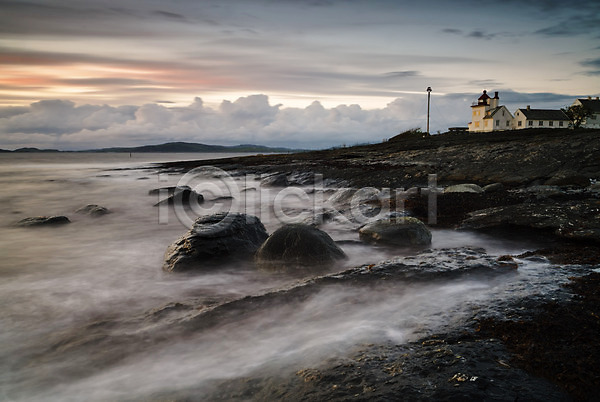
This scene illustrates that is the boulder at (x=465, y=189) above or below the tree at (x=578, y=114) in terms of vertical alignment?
below

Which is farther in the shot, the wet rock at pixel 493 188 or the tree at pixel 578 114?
the tree at pixel 578 114

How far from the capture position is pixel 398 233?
6.77 meters

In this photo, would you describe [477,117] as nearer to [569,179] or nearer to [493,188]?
[569,179]

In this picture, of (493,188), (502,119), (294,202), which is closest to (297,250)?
(493,188)

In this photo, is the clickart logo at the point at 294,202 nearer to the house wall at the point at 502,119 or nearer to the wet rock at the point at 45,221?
the wet rock at the point at 45,221

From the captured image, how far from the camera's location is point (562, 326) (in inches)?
120

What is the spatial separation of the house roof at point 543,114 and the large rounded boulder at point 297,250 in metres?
66.7

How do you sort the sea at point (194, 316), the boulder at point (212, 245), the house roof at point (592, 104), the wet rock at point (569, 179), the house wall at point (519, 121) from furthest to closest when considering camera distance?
the house wall at point (519, 121) → the house roof at point (592, 104) → the wet rock at point (569, 179) → the boulder at point (212, 245) → the sea at point (194, 316)

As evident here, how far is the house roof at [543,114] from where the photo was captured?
2394 inches

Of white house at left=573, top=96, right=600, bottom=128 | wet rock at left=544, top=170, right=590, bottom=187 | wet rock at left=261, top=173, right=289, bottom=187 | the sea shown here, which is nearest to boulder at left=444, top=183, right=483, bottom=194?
wet rock at left=544, top=170, right=590, bottom=187

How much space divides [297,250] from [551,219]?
4.75 metres

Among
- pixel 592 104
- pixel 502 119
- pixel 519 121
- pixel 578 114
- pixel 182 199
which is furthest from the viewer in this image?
pixel 519 121

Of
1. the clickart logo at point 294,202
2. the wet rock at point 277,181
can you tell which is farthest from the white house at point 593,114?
the clickart logo at point 294,202

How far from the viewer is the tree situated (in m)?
57.4
